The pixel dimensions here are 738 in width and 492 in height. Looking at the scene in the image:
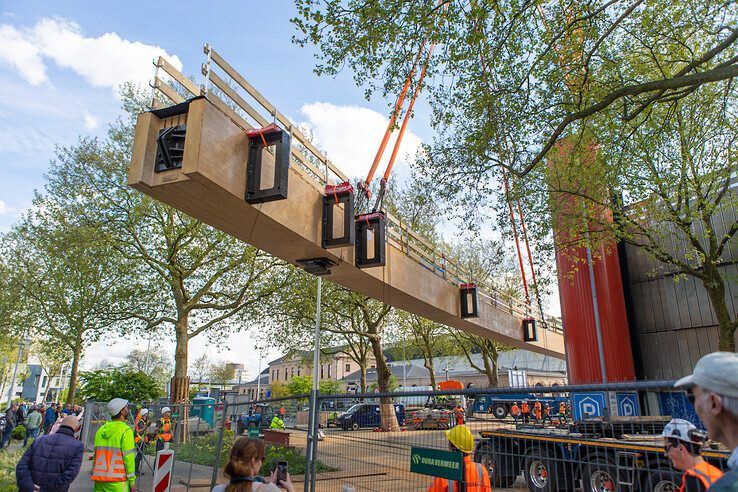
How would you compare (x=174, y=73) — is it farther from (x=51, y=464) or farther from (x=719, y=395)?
(x=719, y=395)

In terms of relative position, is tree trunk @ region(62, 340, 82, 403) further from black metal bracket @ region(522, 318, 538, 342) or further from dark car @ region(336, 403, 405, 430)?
dark car @ region(336, 403, 405, 430)

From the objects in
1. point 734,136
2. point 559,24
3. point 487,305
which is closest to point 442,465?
point 559,24

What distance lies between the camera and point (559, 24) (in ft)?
32.6

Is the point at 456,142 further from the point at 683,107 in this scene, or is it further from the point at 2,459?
the point at 2,459

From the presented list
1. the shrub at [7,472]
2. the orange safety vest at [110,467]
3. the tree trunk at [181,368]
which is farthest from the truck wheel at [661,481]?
the tree trunk at [181,368]

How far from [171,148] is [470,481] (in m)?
6.03

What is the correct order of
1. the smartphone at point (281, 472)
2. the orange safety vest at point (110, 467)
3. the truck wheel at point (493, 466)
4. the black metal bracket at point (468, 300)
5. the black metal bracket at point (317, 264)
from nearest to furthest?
the smartphone at point (281, 472) < the truck wheel at point (493, 466) < the orange safety vest at point (110, 467) < the black metal bracket at point (317, 264) < the black metal bracket at point (468, 300)

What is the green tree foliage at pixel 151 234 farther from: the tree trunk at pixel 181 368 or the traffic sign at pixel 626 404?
the traffic sign at pixel 626 404

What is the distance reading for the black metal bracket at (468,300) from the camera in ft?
55.4

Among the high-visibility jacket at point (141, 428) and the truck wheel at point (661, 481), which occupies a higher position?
the truck wheel at point (661, 481)

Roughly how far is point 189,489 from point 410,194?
16.4m

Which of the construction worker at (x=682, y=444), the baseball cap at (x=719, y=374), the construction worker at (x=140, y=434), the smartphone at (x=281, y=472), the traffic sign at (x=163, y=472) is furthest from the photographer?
the construction worker at (x=140, y=434)

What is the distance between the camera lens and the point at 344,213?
986 cm

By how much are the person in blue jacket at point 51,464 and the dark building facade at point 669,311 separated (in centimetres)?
1764
